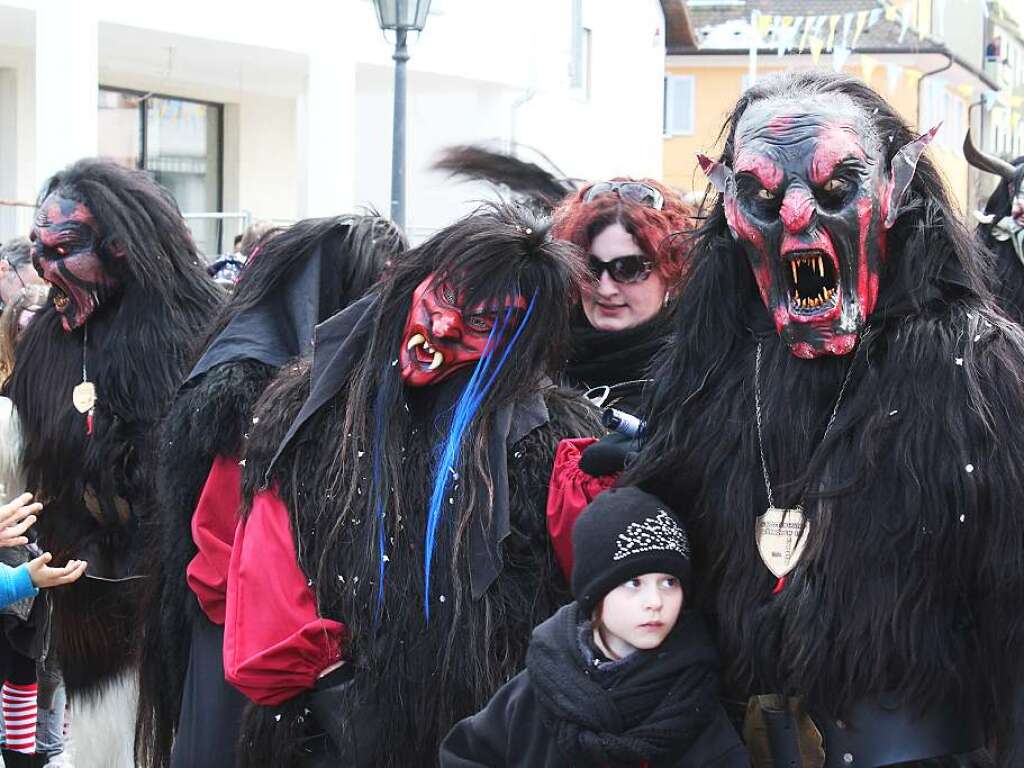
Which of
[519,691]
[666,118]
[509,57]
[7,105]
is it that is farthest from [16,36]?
[666,118]

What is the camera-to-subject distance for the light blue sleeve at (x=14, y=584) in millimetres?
4887

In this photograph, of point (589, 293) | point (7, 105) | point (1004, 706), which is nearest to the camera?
point (1004, 706)

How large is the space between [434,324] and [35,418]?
8.21 feet

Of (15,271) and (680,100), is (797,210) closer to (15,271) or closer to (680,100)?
(15,271)

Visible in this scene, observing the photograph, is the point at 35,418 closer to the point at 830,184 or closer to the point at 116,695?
the point at 116,695

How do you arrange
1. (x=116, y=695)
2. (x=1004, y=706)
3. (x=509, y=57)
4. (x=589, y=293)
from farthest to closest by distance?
(x=509, y=57) → (x=116, y=695) → (x=589, y=293) → (x=1004, y=706)

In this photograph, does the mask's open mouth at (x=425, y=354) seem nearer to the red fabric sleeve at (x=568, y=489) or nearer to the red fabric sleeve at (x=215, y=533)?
the red fabric sleeve at (x=568, y=489)

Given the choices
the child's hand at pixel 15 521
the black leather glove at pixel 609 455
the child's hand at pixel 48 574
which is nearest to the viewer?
the black leather glove at pixel 609 455

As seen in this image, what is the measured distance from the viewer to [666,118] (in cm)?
3316

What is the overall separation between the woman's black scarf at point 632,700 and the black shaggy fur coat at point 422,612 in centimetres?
51

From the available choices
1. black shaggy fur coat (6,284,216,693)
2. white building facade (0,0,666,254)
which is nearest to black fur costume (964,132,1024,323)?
black shaggy fur coat (6,284,216,693)

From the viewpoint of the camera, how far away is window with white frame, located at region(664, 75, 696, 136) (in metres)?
33.4

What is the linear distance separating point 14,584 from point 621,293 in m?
2.09

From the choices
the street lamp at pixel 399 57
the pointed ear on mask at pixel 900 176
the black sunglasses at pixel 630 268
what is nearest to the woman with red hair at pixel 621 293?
the black sunglasses at pixel 630 268
